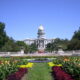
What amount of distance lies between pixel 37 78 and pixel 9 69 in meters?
2.17

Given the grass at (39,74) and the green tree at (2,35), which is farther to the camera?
the green tree at (2,35)

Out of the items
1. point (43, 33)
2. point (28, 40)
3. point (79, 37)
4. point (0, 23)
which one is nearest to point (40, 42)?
point (43, 33)

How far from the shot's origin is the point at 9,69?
1781 centimetres

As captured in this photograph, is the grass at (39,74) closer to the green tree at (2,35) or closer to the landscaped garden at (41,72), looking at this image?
the landscaped garden at (41,72)

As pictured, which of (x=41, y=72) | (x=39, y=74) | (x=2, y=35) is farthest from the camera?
(x=2, y=35)

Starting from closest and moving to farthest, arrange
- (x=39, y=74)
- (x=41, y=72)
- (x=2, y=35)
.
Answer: (x=39, y=74) < (x=41, y=72) < (x=2, y=35)

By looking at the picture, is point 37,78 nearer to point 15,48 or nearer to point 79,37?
point 15,48

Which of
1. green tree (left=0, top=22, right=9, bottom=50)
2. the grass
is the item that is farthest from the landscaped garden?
green tree (left=0, top=22, right=9, bottom=50)

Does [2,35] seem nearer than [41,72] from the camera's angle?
No

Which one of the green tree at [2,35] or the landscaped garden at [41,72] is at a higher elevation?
the green tree at [2,35]

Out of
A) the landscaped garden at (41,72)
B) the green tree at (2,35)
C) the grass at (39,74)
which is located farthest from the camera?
the green tree at (2,35)

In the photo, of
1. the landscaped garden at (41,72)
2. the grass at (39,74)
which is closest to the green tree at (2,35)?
the landscaped garden at (41,72)

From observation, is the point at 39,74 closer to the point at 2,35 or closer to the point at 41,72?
the point at 41,72

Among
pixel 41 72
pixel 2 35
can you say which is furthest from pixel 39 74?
pixel 2 35
